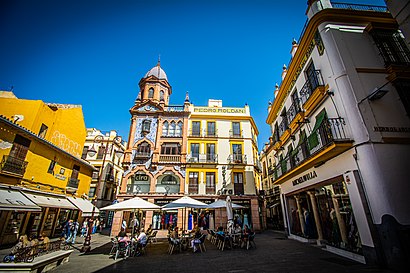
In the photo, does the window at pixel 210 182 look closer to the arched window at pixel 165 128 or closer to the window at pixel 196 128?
the window at pixel 196 128

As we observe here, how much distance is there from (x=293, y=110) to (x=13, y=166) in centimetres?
1981

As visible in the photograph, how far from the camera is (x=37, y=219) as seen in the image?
52.4 feet

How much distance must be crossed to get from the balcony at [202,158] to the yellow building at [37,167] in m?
12.0

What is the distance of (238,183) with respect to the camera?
878 inches

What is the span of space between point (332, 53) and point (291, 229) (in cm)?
1230

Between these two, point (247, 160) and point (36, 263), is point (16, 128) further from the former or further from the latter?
point (247, 160)

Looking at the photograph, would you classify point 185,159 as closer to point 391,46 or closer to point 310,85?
point 310,85

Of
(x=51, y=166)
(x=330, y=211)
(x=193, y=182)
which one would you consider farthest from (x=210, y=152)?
(x=51, y=166)

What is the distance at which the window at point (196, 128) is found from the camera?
24.6 m

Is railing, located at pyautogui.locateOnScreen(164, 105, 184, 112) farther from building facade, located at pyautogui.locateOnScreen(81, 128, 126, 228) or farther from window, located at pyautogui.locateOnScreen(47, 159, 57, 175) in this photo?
window, located at pyautogui.locateOnScreen(47, 159, 57, 175)

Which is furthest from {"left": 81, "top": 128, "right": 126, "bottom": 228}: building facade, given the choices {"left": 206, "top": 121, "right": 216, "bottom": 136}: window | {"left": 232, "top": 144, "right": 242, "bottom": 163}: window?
{"left": 232, "top": 144, "right": 242, "bottom": 163}: window

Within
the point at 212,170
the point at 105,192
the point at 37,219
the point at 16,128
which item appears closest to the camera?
the point at 16,128

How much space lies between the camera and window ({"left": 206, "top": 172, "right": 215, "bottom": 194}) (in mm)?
21827

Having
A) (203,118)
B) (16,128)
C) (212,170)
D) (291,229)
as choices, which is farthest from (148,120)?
(291,229)
